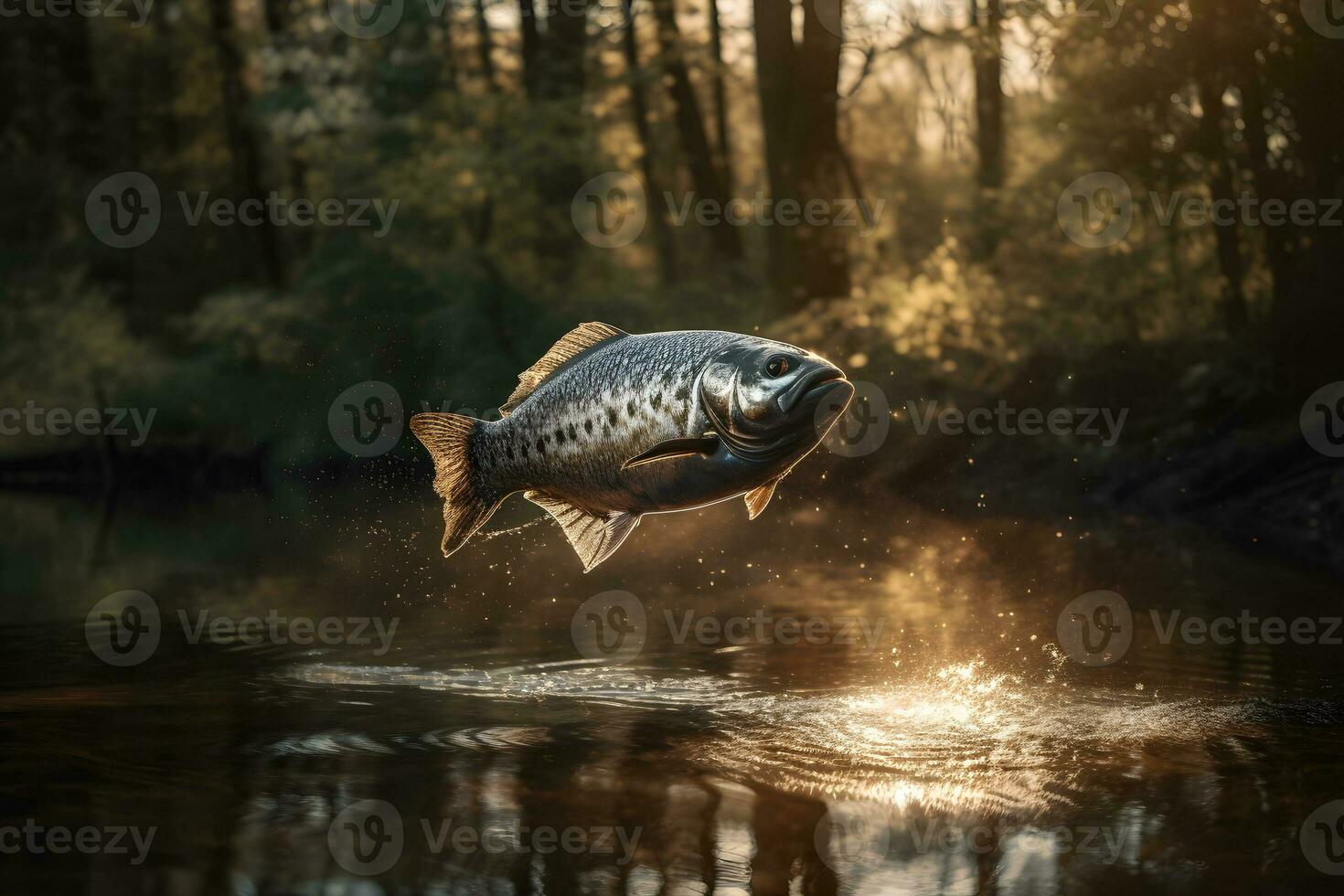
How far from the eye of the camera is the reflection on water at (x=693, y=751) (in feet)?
19.1

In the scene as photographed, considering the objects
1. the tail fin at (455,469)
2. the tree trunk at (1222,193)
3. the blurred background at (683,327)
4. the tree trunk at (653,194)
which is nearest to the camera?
the tail fin at (455,469)

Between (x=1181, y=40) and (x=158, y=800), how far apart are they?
15.9 m

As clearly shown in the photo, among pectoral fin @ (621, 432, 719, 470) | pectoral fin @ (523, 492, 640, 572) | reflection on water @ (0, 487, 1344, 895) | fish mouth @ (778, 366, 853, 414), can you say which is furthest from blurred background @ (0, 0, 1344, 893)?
fish mouth @ (778, 366, 853, 414)

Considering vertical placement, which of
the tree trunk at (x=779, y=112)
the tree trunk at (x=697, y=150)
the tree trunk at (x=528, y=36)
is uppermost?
the tree trunk at (x=528, y=36)

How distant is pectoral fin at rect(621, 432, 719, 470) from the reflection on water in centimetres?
161

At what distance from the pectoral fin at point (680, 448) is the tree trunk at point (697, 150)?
91.6 feet

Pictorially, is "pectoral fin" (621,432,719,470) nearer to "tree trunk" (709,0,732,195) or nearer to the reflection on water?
the reflection on water

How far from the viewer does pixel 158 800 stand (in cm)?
652

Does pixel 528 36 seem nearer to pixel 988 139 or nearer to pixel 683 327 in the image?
pixel 683 327

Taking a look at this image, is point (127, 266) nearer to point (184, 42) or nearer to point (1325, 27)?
point (184, 42)

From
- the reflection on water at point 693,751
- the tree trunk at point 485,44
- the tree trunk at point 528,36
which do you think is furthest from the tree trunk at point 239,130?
the reflection on water at point 693,751

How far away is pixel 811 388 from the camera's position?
5.24 metres

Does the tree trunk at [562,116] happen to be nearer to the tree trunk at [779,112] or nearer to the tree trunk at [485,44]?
the tree trunk at [485,44]

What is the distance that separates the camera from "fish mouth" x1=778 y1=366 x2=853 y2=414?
5207mm
